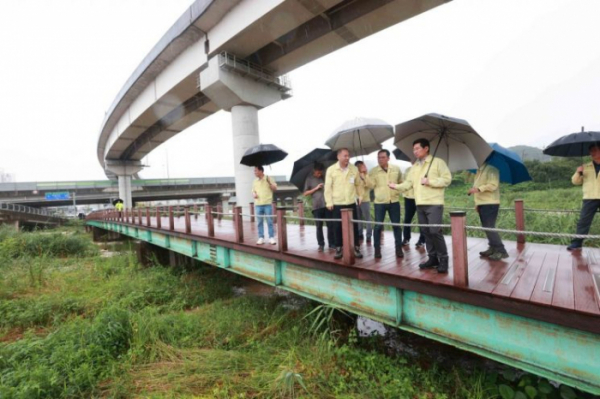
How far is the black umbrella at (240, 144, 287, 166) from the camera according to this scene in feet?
20.3

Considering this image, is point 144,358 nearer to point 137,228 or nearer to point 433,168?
point 433,168

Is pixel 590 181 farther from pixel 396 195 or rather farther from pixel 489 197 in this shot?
pixel 396 195

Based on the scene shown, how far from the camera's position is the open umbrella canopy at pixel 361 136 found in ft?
14.6

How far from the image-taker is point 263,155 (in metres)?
6.52

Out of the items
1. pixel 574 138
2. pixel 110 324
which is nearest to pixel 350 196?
pixel 574 138

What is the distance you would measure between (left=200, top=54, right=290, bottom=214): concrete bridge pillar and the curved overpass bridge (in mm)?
39

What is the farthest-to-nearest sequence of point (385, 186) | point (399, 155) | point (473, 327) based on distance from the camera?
1. point (399, 155)
2. point (385, 186)
3. point (473, 327)

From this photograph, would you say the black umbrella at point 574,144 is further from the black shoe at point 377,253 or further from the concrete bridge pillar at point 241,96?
the concrete bridge pillar at point 241,96

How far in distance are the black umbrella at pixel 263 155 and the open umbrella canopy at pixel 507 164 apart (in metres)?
3.86

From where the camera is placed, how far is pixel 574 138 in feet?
12.6

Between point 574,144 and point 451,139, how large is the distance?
1697 millimetres

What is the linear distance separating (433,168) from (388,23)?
8184mm

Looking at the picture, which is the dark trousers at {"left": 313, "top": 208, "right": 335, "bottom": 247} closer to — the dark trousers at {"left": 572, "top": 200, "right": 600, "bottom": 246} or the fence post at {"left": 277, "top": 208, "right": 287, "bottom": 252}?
the fence post at {"left": 277, "top": 208, "right": 287, "bottom": 252}

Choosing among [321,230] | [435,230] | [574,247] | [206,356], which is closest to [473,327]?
[435,230]
